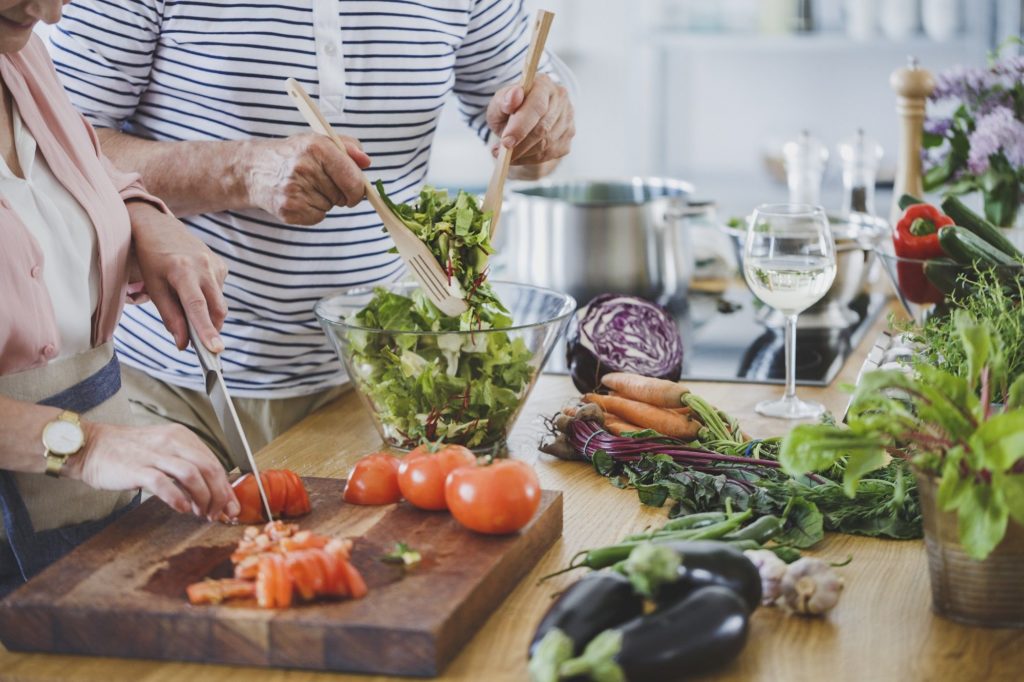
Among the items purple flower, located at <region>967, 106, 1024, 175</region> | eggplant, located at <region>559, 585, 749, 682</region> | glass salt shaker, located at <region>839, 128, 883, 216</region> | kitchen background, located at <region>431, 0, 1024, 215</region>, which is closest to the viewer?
eggplant, located at <region>559, 585, 749, 682</region>

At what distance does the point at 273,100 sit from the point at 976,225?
3.53 feet

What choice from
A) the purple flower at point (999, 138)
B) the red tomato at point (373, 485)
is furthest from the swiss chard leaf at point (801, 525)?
the purple flower at point (999, 138)

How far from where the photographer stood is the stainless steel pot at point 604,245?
220 centimetres

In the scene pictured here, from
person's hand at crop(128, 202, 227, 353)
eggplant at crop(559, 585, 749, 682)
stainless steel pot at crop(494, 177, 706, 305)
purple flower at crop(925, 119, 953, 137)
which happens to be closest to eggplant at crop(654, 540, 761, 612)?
eggplant at crop(559, 585, 749, 682)

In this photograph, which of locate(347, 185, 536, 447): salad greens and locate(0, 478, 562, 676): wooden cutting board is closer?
locate(0, 478, 562, 676): wooden cutting board

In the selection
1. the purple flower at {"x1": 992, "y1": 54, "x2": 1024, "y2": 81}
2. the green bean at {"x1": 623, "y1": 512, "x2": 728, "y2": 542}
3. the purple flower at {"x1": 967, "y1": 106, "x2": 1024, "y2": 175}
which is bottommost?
the green bean at {"x1": 623, "y1": 512, "x2": 728, "y2": 542}

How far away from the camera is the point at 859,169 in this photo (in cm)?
257

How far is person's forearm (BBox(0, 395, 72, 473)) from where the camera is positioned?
4.11 feet

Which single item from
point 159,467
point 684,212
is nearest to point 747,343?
point 684,212

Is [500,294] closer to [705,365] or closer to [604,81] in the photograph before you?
[705,365]

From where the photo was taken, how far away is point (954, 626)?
113 cm

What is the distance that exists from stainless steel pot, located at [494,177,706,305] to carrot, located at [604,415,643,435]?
1.96 feet

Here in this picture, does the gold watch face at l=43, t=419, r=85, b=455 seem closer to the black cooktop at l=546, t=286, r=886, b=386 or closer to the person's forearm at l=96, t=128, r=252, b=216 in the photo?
the person's forearm at l=96, t=128, r=252, b=216

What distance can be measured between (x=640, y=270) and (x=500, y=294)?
44 cm
